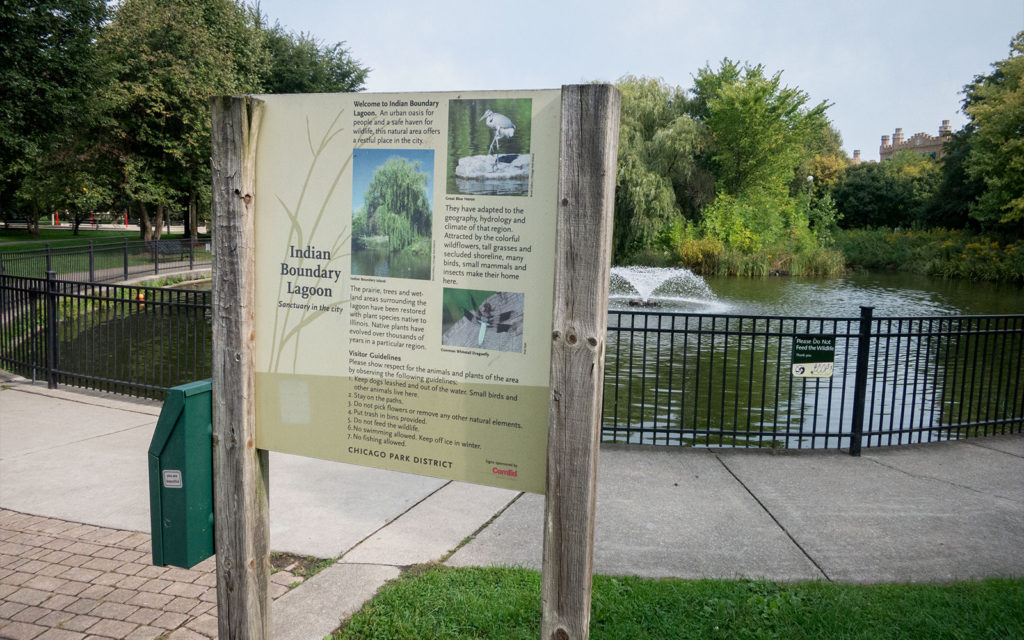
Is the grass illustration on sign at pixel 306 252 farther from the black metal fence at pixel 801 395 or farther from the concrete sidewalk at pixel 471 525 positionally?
the black metal fence at pixel 801 395

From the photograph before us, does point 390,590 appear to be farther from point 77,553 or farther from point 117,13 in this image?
point 117,13

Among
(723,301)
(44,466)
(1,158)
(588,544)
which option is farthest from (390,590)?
(1,158)

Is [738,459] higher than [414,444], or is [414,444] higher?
[414,444]

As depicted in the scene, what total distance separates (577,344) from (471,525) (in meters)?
3.03

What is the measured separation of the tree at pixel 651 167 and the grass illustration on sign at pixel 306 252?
26.7 metres

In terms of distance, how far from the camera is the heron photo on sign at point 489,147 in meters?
2.40

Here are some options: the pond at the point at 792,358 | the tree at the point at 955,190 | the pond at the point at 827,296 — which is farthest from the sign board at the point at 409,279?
the tree at the point at 955,190

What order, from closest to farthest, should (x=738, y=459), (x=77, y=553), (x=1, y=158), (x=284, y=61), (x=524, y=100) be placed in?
(x=524, y=100) → (x=77, y=553) → (x=738, y=459) → (x=1, y=158) → (x=284, y=61)

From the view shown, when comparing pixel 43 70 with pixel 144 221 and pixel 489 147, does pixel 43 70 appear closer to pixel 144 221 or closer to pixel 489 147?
pixel 144 221

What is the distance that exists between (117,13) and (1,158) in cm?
1366

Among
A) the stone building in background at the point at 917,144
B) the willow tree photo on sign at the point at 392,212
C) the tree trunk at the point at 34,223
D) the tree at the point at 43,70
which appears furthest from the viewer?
the stone building in background at the point at 917,144

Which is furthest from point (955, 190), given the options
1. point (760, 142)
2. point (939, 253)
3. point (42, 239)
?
point (42, 239)

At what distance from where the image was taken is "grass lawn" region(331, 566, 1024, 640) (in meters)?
3.62

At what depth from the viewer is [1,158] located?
766 inches
